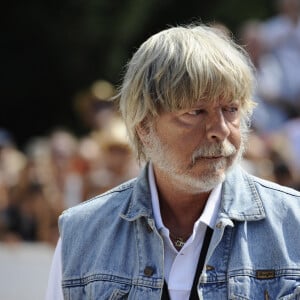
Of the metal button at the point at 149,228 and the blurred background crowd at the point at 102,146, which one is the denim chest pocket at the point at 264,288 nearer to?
the metal button at the point at 149,228

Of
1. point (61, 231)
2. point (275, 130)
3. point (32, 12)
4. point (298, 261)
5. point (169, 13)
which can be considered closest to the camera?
point (298, 261)

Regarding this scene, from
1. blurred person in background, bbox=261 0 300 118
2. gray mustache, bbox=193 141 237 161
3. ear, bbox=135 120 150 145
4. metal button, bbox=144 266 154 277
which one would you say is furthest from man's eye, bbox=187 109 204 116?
Answer: blurred person in background, bbox=261 0 300 118

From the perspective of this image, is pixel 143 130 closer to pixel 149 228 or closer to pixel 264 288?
pixel 149 228

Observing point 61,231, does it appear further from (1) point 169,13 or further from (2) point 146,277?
(1) point 169,13

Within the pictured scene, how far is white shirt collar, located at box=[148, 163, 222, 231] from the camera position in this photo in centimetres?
330

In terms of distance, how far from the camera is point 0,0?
1376 centimetres

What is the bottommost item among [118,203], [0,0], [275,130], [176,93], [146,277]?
[146,277]

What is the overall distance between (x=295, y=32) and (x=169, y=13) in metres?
3.69

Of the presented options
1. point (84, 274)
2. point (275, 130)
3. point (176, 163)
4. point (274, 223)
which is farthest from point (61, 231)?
point (275, 130)

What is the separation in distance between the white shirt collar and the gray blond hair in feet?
0.81

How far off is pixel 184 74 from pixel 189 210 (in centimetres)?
49

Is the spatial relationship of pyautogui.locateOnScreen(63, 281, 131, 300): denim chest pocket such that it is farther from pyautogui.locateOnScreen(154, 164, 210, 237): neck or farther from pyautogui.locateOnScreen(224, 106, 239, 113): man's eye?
pyautogui.locateOnScreen(224, 106, 239, 113): man's eye

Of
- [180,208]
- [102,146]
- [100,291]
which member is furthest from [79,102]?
[100,291]

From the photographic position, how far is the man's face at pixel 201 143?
3.23 metres
